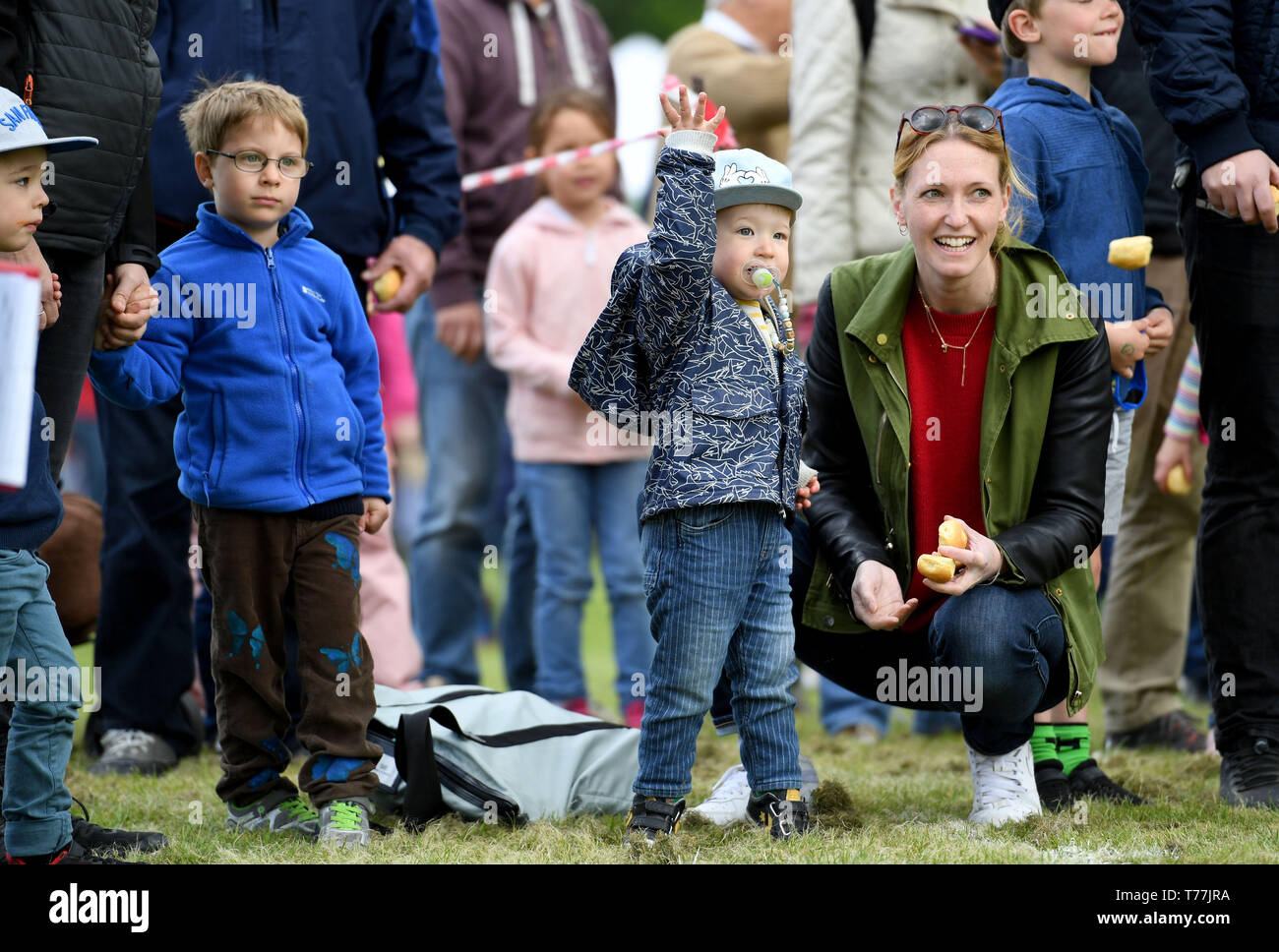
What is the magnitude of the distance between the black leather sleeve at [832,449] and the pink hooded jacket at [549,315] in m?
1.79

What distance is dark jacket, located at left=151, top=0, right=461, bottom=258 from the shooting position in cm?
443

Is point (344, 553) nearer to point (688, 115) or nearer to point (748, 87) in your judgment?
point (688, 115)

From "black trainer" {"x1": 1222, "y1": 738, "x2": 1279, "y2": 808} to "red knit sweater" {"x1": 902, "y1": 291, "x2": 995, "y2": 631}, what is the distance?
3.02 feet

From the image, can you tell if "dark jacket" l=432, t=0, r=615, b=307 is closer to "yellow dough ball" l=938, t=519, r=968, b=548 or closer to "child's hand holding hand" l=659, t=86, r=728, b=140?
"child's hand holding hand" l=659, t=86, r=728, b=140

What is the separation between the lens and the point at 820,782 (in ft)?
13.9

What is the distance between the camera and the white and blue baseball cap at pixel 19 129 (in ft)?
10.2

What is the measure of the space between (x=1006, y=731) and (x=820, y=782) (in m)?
0.63

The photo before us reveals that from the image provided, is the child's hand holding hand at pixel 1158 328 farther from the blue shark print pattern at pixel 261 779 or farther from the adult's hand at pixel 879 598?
the blue shark print pattern at pixel 261 779

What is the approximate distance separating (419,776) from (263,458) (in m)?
0.83

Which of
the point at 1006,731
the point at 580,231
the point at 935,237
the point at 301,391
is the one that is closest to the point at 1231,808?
the point at 1006,731

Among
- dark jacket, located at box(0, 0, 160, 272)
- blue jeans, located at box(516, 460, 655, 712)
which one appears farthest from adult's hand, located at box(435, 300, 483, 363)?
dark jacket, located at box(0, 0, 160, 272)

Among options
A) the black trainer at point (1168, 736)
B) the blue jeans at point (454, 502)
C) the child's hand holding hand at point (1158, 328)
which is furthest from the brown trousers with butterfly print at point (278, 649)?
the black trainer at point (1168, 736)
